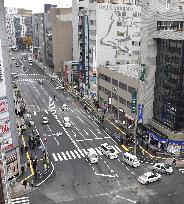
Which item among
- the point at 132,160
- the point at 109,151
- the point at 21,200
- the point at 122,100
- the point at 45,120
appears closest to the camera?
the point at 21,200

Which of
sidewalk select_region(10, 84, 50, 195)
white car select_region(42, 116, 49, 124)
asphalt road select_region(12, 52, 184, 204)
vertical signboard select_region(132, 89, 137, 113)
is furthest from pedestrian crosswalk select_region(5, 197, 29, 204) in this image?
white car select_region(42, 116, 49, 124)

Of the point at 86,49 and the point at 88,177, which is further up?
the point at 86,49

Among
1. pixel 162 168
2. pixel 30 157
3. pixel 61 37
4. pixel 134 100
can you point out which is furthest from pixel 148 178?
pixel 61 37

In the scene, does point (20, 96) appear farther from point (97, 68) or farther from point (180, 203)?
point (180, 203)

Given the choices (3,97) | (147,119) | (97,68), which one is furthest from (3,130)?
(97,68)

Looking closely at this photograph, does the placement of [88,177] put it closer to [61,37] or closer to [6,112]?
[6,112]

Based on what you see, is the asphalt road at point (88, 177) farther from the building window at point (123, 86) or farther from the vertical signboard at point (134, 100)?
the building window at point (123, 86)
